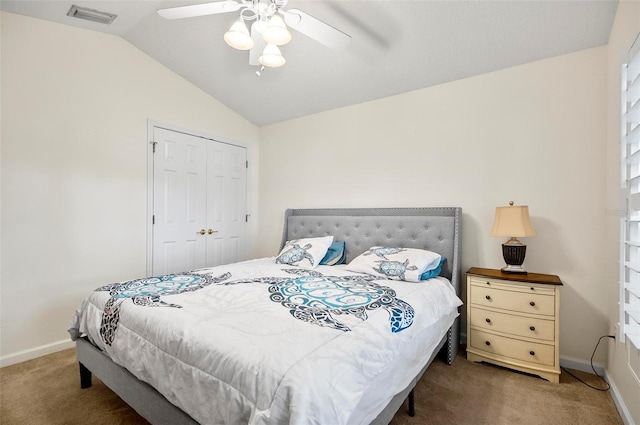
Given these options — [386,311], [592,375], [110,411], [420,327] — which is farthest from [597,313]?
[110,411]

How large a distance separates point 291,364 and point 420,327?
0.91 meters

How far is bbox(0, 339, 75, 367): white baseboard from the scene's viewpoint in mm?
2373

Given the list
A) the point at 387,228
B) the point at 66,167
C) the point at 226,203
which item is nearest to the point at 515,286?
the point at 387,228

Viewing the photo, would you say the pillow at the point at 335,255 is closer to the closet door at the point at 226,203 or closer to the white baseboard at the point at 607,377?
the closet door at the point at 226,203

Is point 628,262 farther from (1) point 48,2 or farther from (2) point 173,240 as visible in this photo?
(1) point 48,2

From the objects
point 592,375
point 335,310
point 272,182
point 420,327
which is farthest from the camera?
point 272,182

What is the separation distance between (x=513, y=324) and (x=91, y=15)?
4.31 meters

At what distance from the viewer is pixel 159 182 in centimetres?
331

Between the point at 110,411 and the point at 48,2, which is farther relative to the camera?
the point at 48,2

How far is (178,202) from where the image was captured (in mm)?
3479

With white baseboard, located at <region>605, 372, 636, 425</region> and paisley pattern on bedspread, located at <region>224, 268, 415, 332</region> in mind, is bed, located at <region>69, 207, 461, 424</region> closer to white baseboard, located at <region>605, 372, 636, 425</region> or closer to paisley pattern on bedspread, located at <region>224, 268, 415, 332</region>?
paisley pattern on bedspread, located at <region>224, 268, 415, 332</region>

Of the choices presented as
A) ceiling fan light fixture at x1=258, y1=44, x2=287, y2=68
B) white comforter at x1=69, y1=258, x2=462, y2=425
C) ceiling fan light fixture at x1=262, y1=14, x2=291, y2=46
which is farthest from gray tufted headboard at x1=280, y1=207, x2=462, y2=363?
ceiling fan light fixture at x1=262, y1=14, x2=291, y2=46

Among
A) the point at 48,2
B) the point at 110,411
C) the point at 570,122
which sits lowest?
the point at 110,411

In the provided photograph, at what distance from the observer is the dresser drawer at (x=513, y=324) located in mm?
2133
